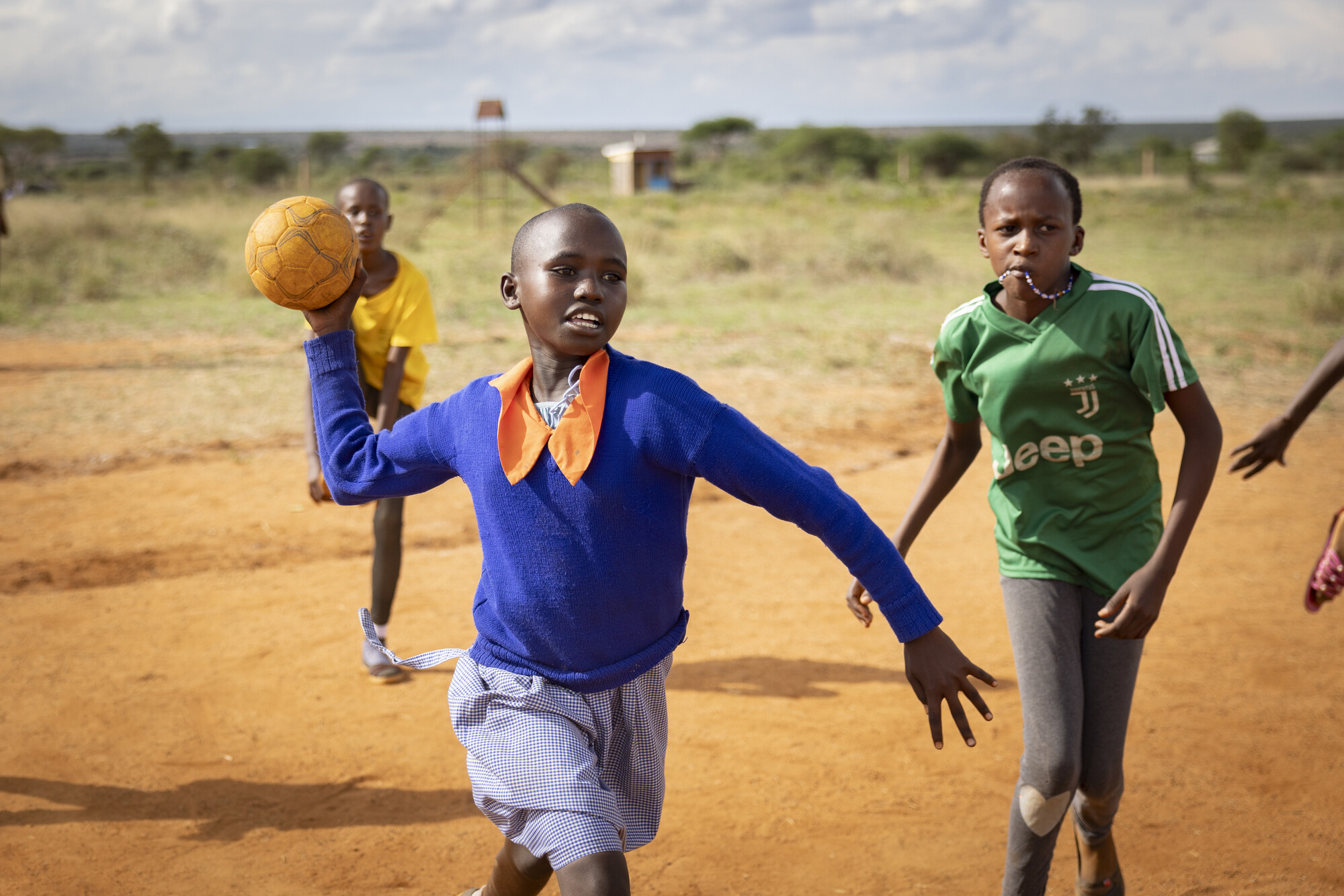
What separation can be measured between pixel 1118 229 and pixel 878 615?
25297mm

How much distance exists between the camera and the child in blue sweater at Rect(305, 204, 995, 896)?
6.46 feet

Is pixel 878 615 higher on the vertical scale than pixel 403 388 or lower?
lower

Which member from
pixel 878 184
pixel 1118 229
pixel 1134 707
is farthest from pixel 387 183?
pixel 1134 707

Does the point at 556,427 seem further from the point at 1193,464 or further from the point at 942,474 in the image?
the point at 1193,464

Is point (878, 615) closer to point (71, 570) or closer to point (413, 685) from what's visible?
point (413, 685)

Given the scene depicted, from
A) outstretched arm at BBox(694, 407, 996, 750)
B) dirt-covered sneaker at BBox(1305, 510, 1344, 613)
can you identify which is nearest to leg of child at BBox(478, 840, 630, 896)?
outstretched arm at BBox(694, 407, 996, 750)

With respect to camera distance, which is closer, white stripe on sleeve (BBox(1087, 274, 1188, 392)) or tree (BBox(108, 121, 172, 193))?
white stripe on sleeve (BBox(1087, 274, 1188, 392))

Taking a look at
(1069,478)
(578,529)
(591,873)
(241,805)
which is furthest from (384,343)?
(591,873)

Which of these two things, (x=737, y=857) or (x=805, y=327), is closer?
(x=737, y=857)

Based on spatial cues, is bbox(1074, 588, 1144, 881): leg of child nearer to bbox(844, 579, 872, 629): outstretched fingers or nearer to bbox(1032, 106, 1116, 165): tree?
bbox(844, 579, 872, 629): outstretched fingers

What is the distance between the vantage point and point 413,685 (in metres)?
4.68

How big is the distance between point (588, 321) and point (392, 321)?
269cm

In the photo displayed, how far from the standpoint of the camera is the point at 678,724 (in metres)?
4.35

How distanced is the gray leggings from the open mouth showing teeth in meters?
1.31
